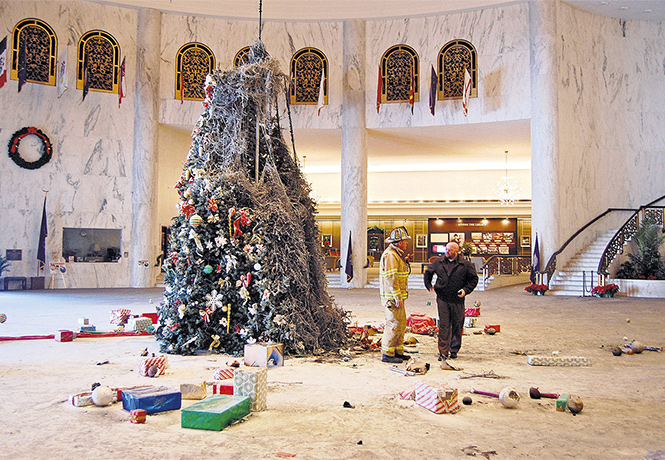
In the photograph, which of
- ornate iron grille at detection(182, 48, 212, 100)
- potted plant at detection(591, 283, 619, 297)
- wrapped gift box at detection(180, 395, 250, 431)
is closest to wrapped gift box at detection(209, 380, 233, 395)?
wrapped gift box at detection(180, 395, 250, 431)

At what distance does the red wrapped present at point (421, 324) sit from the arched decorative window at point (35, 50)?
14.9 m

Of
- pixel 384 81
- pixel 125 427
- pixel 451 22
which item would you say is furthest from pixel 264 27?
pixel 125 427

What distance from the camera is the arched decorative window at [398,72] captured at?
19.8m

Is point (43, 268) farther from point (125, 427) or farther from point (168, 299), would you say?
point (125, 427)

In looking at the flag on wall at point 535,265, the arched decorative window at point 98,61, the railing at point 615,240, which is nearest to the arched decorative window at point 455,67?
the flag on wall at point 535,265

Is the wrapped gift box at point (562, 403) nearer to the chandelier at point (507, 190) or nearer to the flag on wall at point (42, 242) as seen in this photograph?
the flag on wall at point (42, 242)

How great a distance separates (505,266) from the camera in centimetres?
2239

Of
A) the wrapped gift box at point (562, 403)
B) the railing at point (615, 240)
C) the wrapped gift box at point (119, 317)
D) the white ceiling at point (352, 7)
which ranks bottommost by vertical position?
the wrapped gift box at point (562, 403)

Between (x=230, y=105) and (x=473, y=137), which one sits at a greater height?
(x=473, y=137)

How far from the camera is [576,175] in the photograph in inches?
746

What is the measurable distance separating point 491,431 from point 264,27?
18.3 metres

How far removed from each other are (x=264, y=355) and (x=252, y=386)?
65.9 inches

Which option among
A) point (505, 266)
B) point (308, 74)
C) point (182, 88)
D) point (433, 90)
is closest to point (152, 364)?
point (433, 90)

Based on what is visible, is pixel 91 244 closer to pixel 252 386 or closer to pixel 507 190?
pixel 252 386
